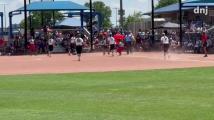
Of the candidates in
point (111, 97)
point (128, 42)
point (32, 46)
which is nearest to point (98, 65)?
point (128, 42)

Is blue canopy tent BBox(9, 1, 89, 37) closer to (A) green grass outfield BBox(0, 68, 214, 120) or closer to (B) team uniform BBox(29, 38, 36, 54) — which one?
(B) team uniform BBox(29, 38, 36, 54)

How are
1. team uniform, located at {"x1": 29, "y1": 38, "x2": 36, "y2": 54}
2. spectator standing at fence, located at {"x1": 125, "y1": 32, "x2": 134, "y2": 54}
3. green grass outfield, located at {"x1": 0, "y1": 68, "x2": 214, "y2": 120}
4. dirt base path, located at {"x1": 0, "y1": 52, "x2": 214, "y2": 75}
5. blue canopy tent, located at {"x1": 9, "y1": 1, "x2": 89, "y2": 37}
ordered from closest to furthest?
green grass outfield, located at {"x1": 0, "y1": 68, "x2": 214, "y2": 120}, dirt base path, located at {"x1": 0, "y1": 52, "x2": 214, "y2": 75}, spectator standing at fence, located at {"x1": 125, "y1": 32, "x2": 134, "y2": 54}, team uniform, located at {"x1": 29, "y1": 38, "x2": 36, "y2": 54}, blue canopy tent, located at {"x1": 9, "y1": 1, "x2": 89, "y2": 37}

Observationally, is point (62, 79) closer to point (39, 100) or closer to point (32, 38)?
point (39, 100)

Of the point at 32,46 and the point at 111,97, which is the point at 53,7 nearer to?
the point at 32,46

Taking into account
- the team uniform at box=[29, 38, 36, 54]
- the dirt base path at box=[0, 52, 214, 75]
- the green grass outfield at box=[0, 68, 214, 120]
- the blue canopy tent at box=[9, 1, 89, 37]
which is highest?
the blue canopy tent at box=[9, 1, 89, 37]

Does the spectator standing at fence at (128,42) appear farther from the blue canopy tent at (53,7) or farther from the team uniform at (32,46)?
the blue canopy tent at (53,7)

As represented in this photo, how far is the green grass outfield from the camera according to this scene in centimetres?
1263

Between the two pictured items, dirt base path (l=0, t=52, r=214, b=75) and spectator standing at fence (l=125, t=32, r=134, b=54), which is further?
spectator standing at fence (l=125, t=32, r=134, b=54)

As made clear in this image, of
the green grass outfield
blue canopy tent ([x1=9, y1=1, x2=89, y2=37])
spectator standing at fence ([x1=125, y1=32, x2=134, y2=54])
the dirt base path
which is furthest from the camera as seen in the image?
blue canopy tent ([x1=9, y1=1, x2=89, y2=37])

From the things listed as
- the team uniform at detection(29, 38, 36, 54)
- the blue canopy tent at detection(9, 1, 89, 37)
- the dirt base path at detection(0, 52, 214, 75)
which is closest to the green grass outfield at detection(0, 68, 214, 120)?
the dirt base path at detection(0, 52, 214, 75)

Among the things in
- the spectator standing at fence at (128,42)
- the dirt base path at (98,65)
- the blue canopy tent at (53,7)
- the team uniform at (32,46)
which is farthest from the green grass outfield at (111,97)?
the blue canopy tent at (53,7)

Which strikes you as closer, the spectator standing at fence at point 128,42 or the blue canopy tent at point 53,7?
the spectator standing at fence at point 128,42

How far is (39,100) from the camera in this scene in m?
15.7

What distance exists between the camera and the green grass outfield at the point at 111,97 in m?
12.6
